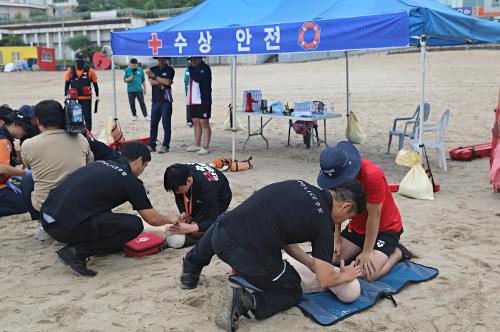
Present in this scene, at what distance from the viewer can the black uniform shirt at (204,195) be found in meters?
4.09

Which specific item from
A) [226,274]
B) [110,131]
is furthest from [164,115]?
[226,274]

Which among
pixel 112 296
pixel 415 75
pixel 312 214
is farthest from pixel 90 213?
pixel 415 75

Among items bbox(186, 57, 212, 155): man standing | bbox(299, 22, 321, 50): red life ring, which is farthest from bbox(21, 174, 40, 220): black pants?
bbox(186, 57, 212, 155): man standing

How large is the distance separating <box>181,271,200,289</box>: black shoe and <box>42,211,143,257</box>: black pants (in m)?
0.69

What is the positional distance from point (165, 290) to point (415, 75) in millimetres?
20705

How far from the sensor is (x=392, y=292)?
11.6 feet

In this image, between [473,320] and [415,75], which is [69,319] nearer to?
[473,320]

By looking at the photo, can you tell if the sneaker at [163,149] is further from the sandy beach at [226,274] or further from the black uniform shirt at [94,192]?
the black uniform shirt at [94,192]

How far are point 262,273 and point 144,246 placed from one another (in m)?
1.71

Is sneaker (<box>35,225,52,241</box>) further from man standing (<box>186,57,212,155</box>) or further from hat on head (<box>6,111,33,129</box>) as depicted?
man standing (<box>186,57,212,155</box>)

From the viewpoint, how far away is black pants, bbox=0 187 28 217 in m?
5.50

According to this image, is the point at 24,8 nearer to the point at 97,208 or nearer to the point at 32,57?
the point at 32,57

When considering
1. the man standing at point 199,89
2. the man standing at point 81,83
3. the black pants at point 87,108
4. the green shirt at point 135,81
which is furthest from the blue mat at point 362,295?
the green shirt at point 135,81

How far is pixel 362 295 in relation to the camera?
3471mm
